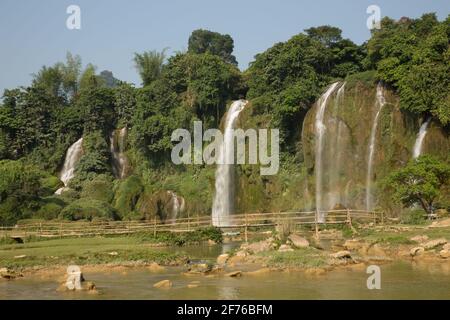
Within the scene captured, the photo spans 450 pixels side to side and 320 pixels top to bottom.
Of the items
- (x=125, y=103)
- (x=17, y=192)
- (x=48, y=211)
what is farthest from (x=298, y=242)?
(x=125, y=103)

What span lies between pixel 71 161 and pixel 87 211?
17964 mm

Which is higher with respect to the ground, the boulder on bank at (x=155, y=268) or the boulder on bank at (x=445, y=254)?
the boulder on bank at (x=445, y=254)

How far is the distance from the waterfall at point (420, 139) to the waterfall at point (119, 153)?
31.9 meters

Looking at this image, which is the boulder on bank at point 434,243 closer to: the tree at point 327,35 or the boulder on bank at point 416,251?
the boulder on bank at point 416,251

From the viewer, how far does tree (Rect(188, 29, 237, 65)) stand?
83875 mm

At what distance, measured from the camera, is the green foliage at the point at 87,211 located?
43531 mm

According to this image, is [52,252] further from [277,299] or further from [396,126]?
[396,126]

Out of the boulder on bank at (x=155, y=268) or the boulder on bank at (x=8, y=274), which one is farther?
the boulder on bank at (x=155, y=268)

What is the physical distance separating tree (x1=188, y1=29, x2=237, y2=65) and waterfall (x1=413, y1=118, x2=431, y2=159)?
48972 millimetres

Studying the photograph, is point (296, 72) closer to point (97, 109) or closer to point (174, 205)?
point (174, 205)

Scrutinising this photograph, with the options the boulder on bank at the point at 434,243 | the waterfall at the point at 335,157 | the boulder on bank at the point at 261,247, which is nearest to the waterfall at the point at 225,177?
the waterfall at the point at 335,157

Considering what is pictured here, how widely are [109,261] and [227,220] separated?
22.2m
